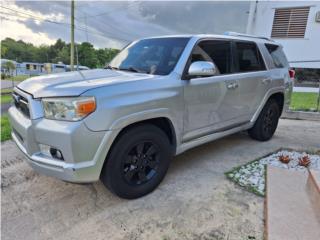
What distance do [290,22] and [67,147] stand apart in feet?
54.8

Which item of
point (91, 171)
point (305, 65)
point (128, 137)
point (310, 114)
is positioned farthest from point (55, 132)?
point (305, 65)

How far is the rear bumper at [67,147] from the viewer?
83.7 inches

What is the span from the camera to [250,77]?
392 centimetres

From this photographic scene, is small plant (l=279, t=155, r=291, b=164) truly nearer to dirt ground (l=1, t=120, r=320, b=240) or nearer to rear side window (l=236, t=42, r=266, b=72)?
dirt ground (l=1, t=120, r=320, b=240)

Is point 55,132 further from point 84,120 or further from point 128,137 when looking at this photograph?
point 128,137

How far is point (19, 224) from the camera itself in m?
2.32

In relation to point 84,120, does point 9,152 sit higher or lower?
lower

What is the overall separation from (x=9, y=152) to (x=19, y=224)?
210 cm

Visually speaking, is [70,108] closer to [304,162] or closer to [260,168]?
[260,168]

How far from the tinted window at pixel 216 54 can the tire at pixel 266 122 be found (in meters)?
1.41

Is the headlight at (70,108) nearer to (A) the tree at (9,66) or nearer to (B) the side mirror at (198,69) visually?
(B) the side mirror at (198,69)

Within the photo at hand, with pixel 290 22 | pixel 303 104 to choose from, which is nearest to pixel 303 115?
pixel 303 104

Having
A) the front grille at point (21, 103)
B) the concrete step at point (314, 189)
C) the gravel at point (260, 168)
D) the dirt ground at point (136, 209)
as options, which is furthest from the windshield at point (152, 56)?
the concrete step at point (314, 189)

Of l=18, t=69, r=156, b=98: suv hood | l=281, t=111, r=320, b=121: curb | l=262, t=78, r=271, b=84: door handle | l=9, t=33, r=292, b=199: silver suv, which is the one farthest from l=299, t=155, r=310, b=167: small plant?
l=281, t=111, r=320, b=121: curb
